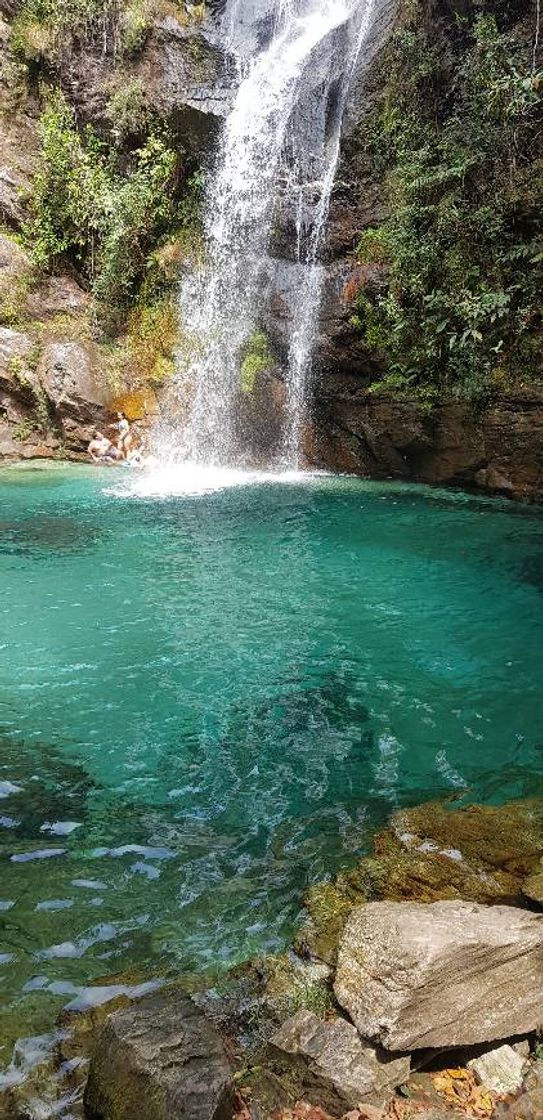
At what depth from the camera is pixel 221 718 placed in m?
5.05

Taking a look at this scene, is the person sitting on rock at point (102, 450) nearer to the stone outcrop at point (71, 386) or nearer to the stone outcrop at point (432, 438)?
the stone outcrop at point (71, 386)

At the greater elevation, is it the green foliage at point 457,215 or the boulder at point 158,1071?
the green foliage at point 457,215

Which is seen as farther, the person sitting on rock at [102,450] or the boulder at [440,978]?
the person sitting on rock at [102,450]

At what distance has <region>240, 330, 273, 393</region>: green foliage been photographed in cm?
1656

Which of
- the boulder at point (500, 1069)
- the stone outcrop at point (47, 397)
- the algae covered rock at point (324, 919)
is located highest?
the stone outcrop at point (47, 397)

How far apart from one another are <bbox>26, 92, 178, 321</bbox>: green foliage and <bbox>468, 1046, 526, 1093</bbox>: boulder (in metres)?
18.9

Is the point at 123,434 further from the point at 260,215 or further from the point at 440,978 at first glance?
the point at 440,978

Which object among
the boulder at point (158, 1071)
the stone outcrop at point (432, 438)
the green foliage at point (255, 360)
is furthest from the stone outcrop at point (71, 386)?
the boulder at point (158, 1071)

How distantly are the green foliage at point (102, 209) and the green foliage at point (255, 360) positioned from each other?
442cm

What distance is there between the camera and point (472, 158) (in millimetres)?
13023

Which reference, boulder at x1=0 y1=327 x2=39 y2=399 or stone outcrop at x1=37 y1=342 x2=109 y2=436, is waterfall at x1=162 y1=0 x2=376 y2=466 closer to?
stone outcrop at x1=37 y1=342 x2=109 y2=436

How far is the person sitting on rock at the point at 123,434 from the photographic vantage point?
17234mm

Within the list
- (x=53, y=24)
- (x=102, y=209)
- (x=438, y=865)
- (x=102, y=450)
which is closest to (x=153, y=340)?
(x=102, y=450)

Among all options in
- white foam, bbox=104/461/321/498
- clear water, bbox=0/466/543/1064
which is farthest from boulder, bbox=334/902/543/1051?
white foam, bbox=104/461/321/498
